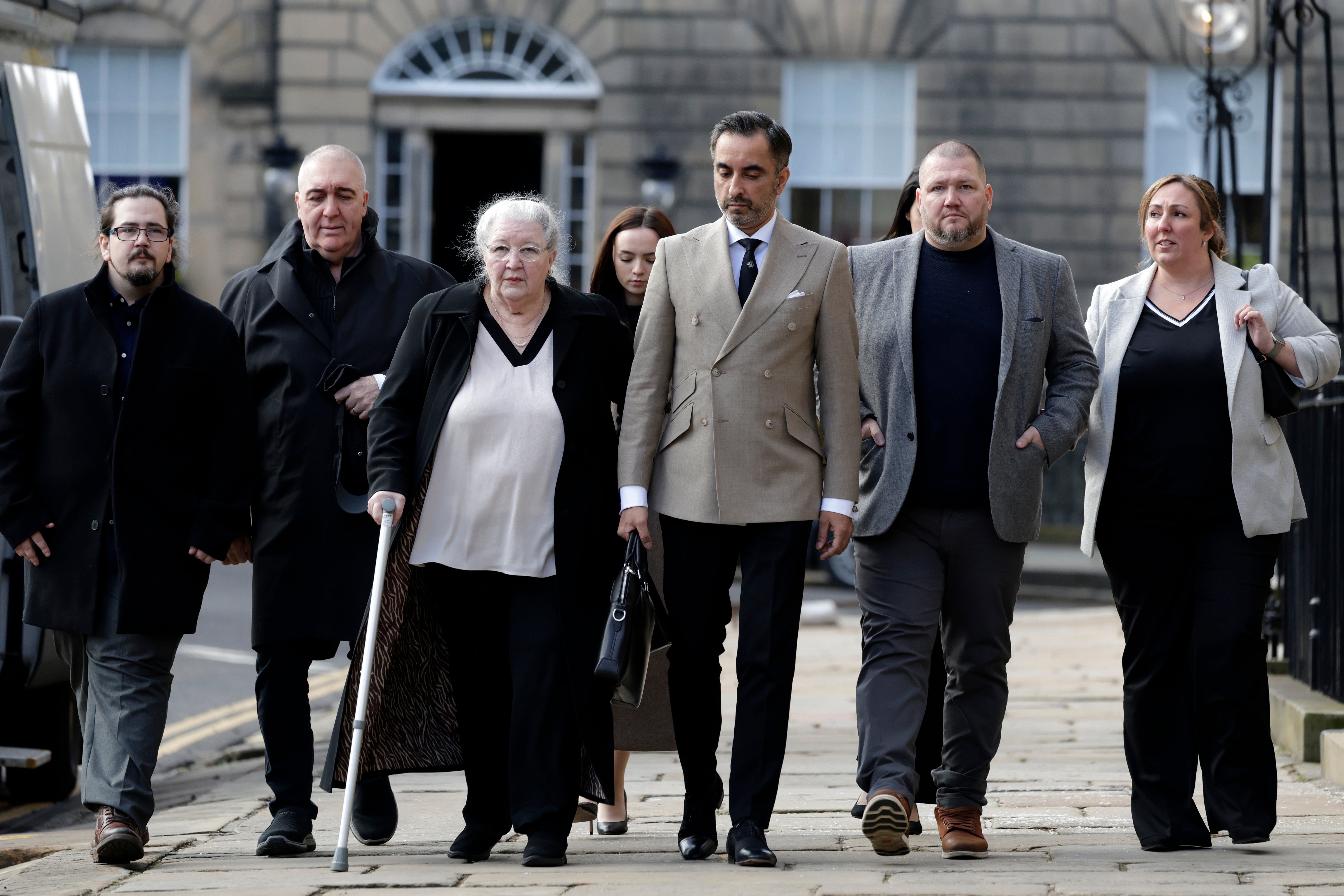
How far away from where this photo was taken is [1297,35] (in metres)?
7.35

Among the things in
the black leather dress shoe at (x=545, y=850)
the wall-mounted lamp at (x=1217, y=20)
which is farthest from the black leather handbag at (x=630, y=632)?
the wall-mounted lamp at (x=1217, y=20)

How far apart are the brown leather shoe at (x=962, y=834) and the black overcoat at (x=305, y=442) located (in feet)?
5.89

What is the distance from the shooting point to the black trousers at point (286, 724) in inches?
205

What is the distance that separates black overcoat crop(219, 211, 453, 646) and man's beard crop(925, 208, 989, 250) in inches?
64.4

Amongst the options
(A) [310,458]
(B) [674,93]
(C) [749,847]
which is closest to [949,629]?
(C) [749,847]

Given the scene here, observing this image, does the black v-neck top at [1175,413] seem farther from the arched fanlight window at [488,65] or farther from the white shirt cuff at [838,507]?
the arched fanlight window at [488,65]

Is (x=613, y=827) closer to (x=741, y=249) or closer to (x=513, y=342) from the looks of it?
(x=513, y=342)

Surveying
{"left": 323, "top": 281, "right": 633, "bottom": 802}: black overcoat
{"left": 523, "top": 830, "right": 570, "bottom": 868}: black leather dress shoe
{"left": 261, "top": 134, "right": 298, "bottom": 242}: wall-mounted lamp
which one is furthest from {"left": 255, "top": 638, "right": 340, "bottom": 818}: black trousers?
{"left": 261, "top": 134, "right": 298, "bottom": 242}: wall-mounted lamp

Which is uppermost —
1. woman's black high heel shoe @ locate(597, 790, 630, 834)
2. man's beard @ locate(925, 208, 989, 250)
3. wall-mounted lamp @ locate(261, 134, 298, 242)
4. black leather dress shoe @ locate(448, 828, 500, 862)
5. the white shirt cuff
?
wall-mounted lamp @ locate(261, 134, 298, 242)

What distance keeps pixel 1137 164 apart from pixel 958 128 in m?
2.10

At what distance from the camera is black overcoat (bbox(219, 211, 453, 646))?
5.25m

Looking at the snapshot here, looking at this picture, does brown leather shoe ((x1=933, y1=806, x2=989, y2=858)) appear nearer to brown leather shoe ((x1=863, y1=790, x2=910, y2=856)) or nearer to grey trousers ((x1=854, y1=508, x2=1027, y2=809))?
grey trousers ((x1=854, y1=508, x2=1027, y2=809))

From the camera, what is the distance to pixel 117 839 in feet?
16.2

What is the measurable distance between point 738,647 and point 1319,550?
3091 mm
